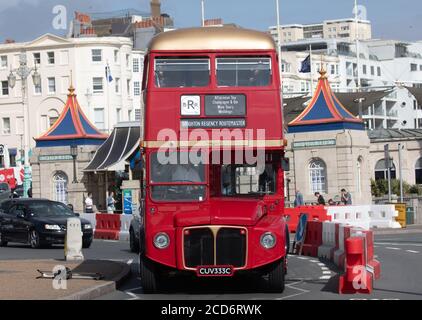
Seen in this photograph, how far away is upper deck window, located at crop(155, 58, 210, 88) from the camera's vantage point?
1856cm

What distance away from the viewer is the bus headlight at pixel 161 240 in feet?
58.1

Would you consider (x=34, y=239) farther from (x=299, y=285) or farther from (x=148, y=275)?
(x=148, y=275)

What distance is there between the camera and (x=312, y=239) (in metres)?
28.7

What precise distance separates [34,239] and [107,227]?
901 centimetres

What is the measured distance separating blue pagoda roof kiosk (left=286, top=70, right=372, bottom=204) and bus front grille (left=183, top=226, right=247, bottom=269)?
3615cm

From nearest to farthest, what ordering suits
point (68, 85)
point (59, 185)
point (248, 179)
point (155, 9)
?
1. point (248, 179)
2. point (59, 185)
3. point (68, 85)
4. point (155, 9)

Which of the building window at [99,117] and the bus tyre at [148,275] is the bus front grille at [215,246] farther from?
the building window at [99,117]

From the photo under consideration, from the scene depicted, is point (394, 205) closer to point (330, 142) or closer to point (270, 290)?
point (330, 142)

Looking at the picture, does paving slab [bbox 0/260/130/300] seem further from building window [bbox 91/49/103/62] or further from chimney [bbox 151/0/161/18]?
chimney [bbox 151/0/161/18]

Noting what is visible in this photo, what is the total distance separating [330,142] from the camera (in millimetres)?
54375

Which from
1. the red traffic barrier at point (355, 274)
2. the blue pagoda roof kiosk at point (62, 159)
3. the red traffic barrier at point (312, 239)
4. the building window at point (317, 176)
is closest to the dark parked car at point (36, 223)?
the red traffic barrier at point (312, 239)

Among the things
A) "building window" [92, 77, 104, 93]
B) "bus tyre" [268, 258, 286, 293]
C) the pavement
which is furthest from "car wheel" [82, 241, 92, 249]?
"building window" [92, 77, 104, 93]

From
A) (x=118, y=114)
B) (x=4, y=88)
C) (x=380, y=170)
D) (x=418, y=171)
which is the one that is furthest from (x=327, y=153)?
(x=4, y=88)
